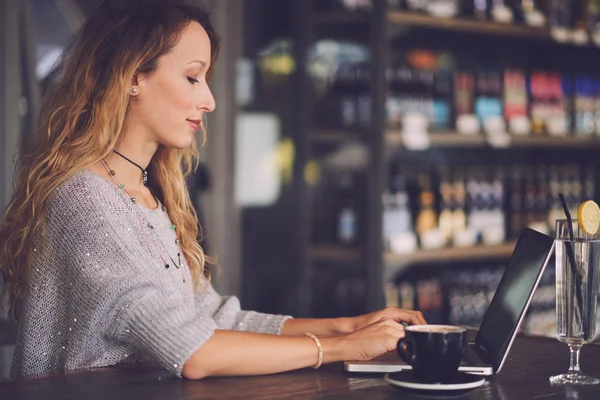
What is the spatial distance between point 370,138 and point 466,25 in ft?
2.34

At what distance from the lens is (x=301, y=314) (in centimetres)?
361

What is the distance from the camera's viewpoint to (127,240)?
61.7 inches

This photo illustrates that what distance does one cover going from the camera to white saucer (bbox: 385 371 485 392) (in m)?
1.27

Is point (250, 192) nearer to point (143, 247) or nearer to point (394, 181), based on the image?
point (394, 181)

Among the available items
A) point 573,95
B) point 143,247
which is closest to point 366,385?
point 143,247

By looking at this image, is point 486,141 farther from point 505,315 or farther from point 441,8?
point 505,315

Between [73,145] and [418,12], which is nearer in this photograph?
[73,145]

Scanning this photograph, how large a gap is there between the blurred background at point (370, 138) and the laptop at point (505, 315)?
5.88ft

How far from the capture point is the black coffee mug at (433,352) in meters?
1.28

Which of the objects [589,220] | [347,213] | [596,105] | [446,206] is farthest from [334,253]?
[589,220]

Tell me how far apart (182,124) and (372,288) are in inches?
70.6

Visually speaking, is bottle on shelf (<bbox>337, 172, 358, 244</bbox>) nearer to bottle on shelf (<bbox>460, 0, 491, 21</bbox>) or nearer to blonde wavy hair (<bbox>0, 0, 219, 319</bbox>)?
Result: bottle on shelf (<bbox>460, 0, 491, 21</bbox>)

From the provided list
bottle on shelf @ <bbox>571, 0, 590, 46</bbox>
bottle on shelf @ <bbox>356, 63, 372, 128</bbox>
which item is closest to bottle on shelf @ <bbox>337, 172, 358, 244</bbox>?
bottle on shelf @ <bbox>356, 63, 372, 128</bbox>

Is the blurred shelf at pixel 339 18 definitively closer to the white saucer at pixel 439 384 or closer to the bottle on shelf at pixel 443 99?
the bottle on shelf at pixel 443 99
